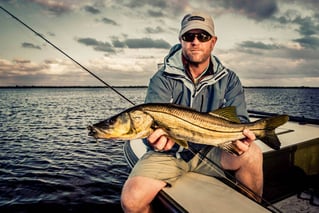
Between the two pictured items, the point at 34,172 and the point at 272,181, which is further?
the point at 34,172

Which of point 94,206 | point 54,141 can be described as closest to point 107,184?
point 94,206

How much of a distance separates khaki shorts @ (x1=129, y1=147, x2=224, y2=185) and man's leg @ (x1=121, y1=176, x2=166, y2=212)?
11cm

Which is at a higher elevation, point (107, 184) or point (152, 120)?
point (152, 120)

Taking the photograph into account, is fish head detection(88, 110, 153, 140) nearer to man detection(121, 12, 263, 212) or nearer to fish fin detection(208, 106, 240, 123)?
man detection(121, 12, 263, 212)

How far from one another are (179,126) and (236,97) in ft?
5.03

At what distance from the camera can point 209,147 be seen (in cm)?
413

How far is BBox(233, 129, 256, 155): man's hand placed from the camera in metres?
3.39

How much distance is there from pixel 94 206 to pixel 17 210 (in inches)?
85.9

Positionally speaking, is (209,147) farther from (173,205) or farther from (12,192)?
(12,192)

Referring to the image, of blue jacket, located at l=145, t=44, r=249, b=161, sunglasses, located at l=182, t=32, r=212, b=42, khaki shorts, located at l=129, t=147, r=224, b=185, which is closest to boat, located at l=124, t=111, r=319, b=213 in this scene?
khaki shorts, located at l=129, t=147, r=224, b=185

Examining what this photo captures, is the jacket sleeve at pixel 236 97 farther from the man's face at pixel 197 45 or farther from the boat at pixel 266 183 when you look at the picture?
the boat at pixel 266 183

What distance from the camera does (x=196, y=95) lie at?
13.8 ft

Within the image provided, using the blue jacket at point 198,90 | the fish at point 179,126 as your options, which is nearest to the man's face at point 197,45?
the blue jacket at point 198,90

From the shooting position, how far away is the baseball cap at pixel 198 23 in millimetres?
4109
